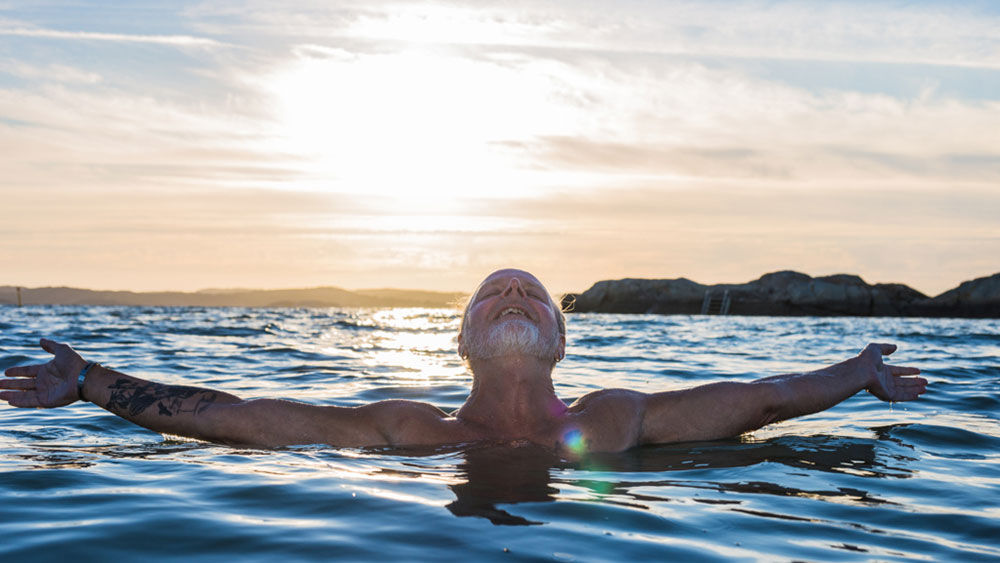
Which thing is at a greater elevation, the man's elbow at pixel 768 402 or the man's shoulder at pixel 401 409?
the man's elbow at pixel 768 402

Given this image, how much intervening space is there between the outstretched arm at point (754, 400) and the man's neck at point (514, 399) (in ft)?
2.18

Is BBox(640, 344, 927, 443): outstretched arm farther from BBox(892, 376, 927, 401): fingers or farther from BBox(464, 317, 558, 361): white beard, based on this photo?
BBox(464, 317, 558, 361): white beard

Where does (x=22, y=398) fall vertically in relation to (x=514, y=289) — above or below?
below

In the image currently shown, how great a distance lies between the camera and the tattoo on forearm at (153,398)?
4879 mm

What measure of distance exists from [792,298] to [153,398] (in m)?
71.8

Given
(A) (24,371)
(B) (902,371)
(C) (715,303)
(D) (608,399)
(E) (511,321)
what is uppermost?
(C) (715,303)

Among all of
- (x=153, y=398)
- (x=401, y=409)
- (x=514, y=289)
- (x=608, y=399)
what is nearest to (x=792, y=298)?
(x=608, y=399)

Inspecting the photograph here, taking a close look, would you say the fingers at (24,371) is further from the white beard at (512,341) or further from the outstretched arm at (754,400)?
the outstretched arm at (754,400)

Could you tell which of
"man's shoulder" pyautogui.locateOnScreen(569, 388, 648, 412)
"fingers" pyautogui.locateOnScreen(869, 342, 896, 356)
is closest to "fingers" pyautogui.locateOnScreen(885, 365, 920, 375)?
"fingers" pyautogui.locateOnScreen(869, 342, 896, 356)

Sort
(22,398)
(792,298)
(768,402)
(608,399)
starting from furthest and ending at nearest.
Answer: (792,298), (608,399), (768,402), (22,398)

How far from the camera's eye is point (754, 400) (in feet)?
17.0

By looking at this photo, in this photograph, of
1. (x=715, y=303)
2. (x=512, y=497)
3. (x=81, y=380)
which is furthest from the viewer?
(x=715, y=303)

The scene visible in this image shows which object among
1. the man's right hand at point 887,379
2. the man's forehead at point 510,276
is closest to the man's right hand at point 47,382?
the man's forehead at point 510,276

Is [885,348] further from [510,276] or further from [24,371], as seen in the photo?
[24,371]
